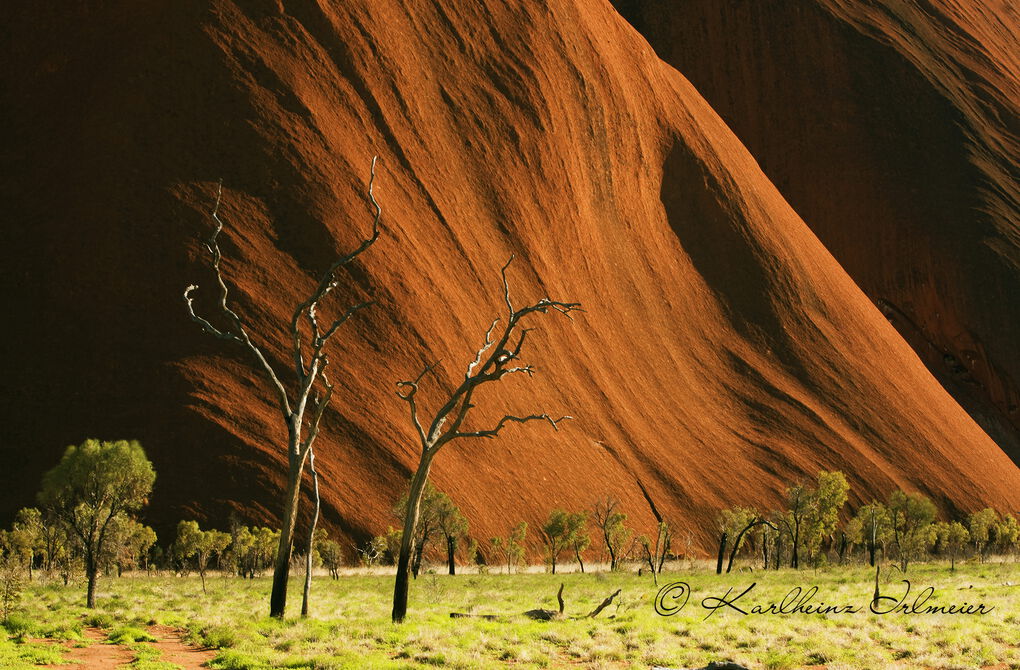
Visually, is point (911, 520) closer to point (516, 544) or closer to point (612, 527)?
point (612, 527)

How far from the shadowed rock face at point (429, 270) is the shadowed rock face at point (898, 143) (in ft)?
46.6

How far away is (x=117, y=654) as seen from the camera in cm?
1512

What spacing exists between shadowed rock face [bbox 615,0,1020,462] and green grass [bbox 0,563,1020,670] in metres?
55.7

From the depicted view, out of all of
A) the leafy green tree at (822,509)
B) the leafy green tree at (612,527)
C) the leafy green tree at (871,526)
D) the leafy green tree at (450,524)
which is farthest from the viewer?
the leafy green tree at (871,526)

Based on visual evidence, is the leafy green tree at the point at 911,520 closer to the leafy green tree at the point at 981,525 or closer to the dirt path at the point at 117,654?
the leafy green tree at the point at 981,525

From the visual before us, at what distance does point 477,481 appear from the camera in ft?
143

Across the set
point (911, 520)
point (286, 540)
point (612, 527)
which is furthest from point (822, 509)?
point (286, 540)

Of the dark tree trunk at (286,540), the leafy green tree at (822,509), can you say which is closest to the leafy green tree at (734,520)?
the leafy green tree at (822,509)

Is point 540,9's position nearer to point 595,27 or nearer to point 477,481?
point 595,27

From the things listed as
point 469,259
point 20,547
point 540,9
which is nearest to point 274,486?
point 20,547

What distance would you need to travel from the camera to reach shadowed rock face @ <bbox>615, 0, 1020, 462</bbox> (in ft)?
258

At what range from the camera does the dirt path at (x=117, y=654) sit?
14.2m

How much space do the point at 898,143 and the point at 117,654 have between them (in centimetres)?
8155

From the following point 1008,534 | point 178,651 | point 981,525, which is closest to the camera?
point 178,651
